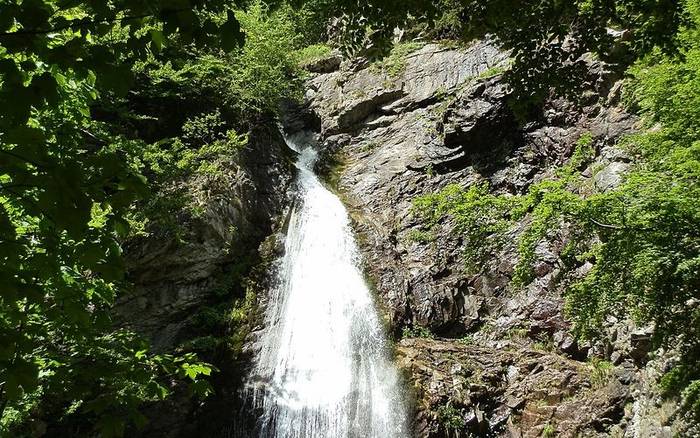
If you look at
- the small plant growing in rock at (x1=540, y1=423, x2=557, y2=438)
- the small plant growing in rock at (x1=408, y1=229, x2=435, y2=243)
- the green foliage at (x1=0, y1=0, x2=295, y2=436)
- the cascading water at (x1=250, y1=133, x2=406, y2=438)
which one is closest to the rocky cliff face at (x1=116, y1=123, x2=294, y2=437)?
the cascading water at (x1=250, y1=133, x2=406, y2=438)

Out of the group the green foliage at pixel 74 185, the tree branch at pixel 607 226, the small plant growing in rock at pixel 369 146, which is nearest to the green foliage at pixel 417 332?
the tree branch at pixel 607 226

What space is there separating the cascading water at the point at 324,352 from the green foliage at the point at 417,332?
1.81 feet

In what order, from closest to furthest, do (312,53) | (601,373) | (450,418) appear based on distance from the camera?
(601,373) → (450,418) → (312,53)

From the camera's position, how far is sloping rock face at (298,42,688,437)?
8.50 meters

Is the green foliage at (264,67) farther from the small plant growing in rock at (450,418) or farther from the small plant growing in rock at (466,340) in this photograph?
the small plant growing in rock at (450,418)

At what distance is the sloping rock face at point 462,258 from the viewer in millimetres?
8500

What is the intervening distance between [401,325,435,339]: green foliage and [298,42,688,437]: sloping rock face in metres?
0.15

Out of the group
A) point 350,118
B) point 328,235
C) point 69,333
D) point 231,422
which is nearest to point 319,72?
point 350,118

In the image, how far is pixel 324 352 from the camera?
10.7 meters

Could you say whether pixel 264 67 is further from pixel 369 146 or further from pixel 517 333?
pixel 517 333

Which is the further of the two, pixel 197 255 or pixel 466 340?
pixel 197 255

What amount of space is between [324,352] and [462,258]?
12.8 feet

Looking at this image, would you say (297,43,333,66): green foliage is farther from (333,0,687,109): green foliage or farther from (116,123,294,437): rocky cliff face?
(333,0,687,109): green foliage

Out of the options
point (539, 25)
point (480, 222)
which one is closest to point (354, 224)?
point (480, 222)
